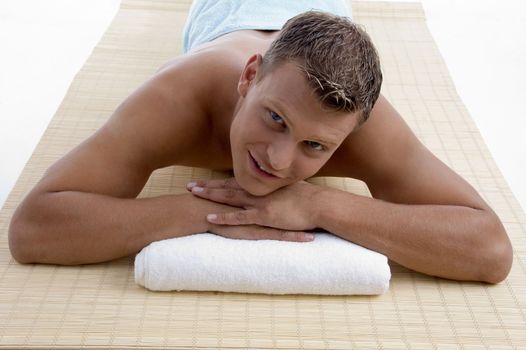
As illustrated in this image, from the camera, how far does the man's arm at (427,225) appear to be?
1709 millimetres

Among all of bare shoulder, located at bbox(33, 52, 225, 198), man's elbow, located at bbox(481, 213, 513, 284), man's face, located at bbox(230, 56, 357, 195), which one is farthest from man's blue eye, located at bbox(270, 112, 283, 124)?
man's elbow, located at bbox(481, 213, 513, 284)

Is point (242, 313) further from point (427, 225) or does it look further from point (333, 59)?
point (333, 59)

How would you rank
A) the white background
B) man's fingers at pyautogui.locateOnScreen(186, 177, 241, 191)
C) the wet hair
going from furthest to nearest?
the white background < man's fingers at pyautogui.locateOnScreen(186, 177, 241, 191) < the wet hair

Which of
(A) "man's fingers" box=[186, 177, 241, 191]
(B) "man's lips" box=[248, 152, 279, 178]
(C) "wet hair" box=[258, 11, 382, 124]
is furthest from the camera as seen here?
(A) "man's fingers" box=[186, 177, 241, 191]

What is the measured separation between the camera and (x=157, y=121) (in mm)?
1827

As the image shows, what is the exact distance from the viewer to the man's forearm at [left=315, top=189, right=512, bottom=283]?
5.60ft

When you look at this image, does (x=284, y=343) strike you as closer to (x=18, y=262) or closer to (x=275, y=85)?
(x=275, y=85)

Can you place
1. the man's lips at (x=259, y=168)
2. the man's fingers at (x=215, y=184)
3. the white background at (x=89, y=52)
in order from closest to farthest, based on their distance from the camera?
the man's lips at (x=259, y=168)
the man's fingers at (x=215, y=184)
the white background at (x=89, y=52)

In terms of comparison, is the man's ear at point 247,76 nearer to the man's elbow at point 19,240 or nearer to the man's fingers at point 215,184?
the man's fingers at point 215,184

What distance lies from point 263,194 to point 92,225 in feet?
1.18

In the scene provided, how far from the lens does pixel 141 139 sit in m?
1.80

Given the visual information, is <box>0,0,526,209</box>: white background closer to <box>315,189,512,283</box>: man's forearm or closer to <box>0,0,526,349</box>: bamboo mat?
<box>0,0,526,349</box>: bamboo mat

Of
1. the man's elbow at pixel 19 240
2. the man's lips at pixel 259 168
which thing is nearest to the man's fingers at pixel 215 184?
the man's lips at pixel 259 168

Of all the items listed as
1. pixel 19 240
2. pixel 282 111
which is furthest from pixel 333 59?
pixel 19 240
